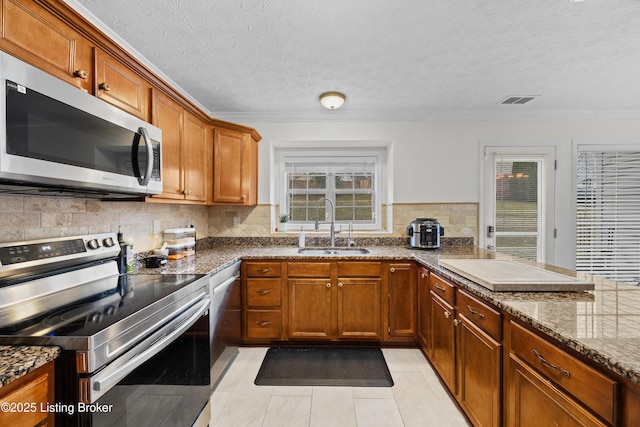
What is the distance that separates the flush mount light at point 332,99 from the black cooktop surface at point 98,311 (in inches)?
74.0

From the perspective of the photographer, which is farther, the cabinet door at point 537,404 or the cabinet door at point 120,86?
the cabinet door at point 120,86

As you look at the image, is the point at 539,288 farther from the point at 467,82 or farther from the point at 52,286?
the point at 52,286

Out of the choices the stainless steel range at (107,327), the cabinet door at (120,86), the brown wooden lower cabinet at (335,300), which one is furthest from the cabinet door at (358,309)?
the cabinet door at (120,86)

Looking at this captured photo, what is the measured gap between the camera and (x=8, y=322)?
1021mm

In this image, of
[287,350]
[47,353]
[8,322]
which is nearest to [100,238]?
[8,322]

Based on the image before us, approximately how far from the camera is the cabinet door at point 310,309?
258 cm

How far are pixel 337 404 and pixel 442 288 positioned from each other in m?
1.03

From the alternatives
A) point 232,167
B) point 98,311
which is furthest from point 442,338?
point 232,167

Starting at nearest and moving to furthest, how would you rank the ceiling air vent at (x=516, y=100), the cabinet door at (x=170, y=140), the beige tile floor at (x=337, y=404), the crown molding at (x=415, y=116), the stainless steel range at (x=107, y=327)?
1. the stainless steel range at (x=107, y=327)
2. the beige tile floor at (x=337, y=404)
3. the cabinet door at (x=170, y=140)
4. the ceiling air vent at (x=516, y=100)
5. the crown molding at (x=415, y=116)

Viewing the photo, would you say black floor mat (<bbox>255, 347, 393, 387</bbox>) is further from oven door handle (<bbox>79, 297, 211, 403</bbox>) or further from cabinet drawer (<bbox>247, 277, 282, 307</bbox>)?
oven door handle (<bbox>79, 297, 211, 403</bbox>)

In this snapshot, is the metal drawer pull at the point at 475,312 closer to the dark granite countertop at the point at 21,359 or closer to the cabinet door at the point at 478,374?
the cabinet door at the point at 478,374

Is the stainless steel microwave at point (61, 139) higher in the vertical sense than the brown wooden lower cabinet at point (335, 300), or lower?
higher

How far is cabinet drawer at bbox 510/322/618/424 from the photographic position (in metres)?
0.81

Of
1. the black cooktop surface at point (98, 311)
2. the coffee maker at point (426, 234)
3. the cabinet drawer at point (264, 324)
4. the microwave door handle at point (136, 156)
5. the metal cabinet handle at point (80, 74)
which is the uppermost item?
the metal cabinet handle at point (80, 74)
